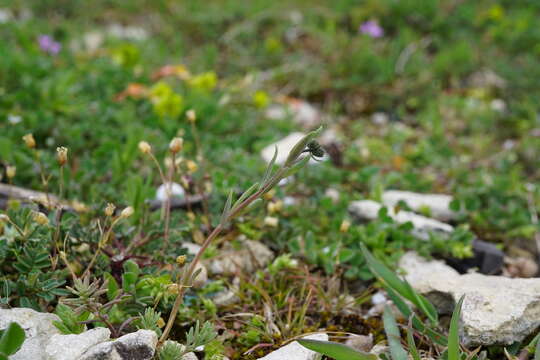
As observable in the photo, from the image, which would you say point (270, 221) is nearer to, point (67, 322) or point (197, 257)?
point (197, 257)

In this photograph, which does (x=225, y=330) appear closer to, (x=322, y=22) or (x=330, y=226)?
(x=330, y=226)

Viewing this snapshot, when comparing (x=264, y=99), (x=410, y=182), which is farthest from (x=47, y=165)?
(x=410, y=182)

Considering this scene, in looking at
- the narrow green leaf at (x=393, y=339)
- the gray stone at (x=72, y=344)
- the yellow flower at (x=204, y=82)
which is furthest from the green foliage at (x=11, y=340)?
the yellow flower at (x=204, y=82)

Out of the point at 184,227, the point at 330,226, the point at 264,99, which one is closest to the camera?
the point at 184,227

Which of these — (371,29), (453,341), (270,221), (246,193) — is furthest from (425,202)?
(371,29)

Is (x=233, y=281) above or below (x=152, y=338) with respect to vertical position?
below

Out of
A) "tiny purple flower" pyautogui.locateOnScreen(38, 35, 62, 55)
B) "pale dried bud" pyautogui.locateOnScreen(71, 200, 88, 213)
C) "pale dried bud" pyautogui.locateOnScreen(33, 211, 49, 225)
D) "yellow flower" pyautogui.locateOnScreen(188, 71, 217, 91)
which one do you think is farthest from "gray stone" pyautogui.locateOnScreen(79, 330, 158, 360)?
"tiny purple flower" pyautogui.locateOnScreen(38, 35, 62, 55)
